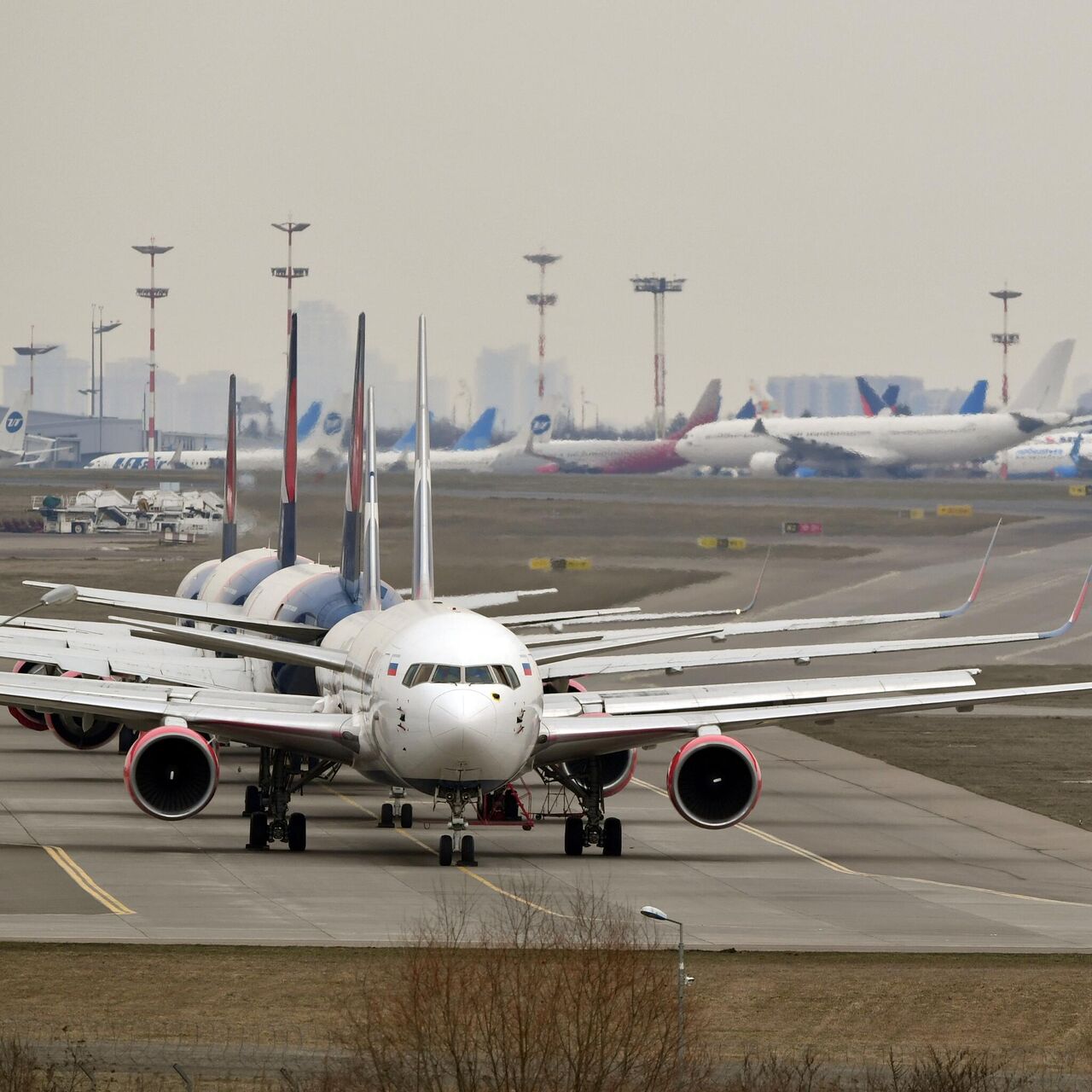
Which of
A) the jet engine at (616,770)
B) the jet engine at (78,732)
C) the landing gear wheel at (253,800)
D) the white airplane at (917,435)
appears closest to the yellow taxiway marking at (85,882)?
the landing gear wheel at (253,800)

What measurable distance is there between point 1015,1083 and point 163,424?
16956 cm

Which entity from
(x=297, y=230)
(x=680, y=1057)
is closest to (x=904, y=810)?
(x=680, y=1057)

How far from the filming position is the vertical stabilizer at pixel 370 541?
4734 cm

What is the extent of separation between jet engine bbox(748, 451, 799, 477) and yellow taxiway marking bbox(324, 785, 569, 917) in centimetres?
14295

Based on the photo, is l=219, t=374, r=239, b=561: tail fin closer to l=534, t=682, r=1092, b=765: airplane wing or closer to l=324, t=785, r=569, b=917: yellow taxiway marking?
l=324, t=785, r=569, b=917: yellow taxiway marking

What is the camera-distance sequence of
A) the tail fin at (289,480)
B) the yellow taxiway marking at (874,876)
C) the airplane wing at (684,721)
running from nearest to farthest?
the yellow taxiway marking at (874,876), the airplane wing at (684,721), the tail fin at (289,480)

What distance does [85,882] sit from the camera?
1433 inches

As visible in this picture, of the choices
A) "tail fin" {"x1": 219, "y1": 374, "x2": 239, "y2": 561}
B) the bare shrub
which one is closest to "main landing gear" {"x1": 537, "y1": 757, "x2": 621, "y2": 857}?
the bare shrub

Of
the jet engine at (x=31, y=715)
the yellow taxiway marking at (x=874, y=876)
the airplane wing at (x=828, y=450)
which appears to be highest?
the airplane wing at (x=828, y=450)

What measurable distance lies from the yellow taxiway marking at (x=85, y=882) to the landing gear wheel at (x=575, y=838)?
343 inches

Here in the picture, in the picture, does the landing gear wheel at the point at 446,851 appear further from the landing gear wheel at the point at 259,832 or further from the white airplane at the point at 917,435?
the white airplane at the point at 917,435

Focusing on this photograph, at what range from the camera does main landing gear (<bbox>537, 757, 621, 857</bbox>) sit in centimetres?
4131

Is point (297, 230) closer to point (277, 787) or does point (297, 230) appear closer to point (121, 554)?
point (121, 554)

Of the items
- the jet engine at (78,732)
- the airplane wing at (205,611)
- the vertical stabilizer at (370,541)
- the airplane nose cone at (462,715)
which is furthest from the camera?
the jet engine at (78,732)
